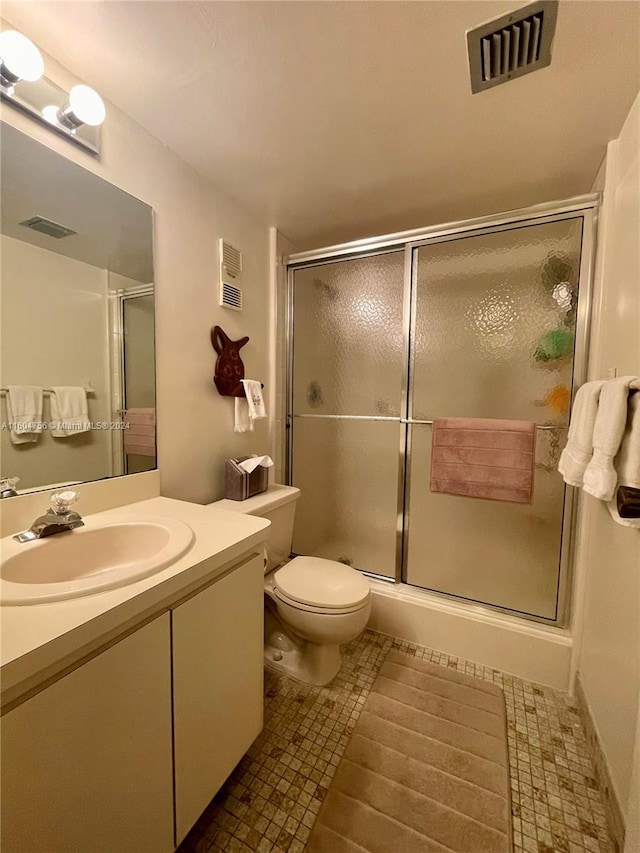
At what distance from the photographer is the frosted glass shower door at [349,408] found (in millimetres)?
1878

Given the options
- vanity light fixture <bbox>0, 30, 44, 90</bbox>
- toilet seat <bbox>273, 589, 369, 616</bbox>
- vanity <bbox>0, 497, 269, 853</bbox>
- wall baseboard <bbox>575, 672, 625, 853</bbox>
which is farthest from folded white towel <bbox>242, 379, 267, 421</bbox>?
wall baseboard <bbox>575, 672, 625, 853</bbox>

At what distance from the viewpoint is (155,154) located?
4.12 ft

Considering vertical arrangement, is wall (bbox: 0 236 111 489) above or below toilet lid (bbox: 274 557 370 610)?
above

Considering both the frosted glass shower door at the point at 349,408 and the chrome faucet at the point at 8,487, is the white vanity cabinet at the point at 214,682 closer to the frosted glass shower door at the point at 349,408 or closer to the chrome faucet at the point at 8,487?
the chrome faucet at the point at 8,487

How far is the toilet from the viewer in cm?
130

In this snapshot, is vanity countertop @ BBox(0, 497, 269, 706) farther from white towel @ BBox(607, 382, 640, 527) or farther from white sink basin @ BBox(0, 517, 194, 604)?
white towel @ BBox(607, 382, 640, 527)

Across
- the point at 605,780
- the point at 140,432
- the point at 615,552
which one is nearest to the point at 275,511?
the point at 140,432

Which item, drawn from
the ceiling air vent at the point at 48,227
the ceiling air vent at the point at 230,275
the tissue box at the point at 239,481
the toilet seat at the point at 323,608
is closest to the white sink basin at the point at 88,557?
the tissue box at the point at 239,481

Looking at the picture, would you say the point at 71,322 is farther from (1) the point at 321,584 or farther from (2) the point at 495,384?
(2) the point at 495,384

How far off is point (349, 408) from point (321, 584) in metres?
0.98

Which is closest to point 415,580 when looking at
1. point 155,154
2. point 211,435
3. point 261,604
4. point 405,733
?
point 405,733

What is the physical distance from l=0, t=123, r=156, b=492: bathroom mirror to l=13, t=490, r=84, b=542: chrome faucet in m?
0.11

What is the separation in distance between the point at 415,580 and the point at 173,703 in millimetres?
1381

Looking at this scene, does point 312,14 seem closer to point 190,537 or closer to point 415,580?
point 190,537
